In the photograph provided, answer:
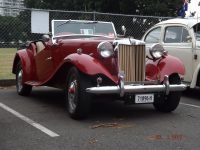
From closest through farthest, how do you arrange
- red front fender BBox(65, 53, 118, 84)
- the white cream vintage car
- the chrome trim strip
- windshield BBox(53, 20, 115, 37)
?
the chrome trim strip → red front fender BBox(65, 53, 118, 84) → windshield BBox(53, 20, 115, 37) → the white cream vintage car

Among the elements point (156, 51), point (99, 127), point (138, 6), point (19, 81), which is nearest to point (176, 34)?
point (156, 51)

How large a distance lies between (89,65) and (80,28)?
237 cm

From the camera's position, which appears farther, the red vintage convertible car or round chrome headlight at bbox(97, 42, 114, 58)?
round chrome headlight at bbox(97, 42, 114, 58)

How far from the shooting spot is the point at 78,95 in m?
7.30

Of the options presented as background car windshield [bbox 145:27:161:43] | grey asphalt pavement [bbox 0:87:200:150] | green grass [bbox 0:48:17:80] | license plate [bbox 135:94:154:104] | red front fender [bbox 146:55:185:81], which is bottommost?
grey asphalt pavement [bbox 0:87:200:150]

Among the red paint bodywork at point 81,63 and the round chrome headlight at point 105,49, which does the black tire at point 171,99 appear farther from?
the round chrome headlight at point 105,49

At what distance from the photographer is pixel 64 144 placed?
5.98 meters

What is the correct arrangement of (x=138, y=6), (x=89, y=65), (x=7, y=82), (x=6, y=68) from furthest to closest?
(x=138, y=6) → (x=6, y=68) → (x=7, y=82) → (x=89, y=65)

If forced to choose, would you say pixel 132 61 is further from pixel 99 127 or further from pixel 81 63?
pixel 99 127

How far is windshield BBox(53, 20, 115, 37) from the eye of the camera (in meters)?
9.36

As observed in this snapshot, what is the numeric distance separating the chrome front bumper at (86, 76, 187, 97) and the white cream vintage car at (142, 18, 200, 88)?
234cm

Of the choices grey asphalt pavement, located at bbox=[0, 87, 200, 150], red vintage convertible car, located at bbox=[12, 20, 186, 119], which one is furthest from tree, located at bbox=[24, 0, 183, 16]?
red vintage convertible car, located at bbox=[12, 20, 186, 119]

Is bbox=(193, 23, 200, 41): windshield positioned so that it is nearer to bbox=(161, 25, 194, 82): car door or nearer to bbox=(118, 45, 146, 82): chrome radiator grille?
bbox=(161, 25, 194, 82): car door

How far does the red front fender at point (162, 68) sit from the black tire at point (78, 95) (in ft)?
4.12
